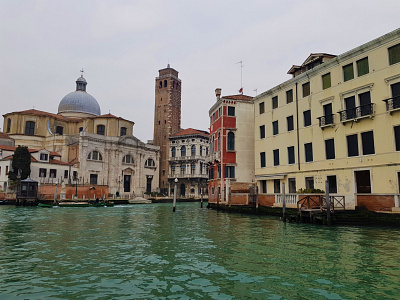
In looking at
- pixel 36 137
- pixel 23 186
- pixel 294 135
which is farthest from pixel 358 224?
pixel 36 137

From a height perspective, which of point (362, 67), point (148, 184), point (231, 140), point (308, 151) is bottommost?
point (148, 184)

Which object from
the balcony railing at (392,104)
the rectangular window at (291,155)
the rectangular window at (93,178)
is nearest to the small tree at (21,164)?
the rectangular window at (93,178)

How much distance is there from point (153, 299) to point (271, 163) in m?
20.9

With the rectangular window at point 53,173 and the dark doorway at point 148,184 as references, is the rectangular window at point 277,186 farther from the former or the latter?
the dark doorway at point 148,184

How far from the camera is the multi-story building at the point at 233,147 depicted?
1166 inches

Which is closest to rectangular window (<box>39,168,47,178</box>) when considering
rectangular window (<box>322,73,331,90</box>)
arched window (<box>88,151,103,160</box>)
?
arched window (<box>88,151,103,160</box>)

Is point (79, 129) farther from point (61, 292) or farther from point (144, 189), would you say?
point (61, 292)

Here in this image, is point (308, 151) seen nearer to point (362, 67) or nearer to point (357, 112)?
point (357, 112)

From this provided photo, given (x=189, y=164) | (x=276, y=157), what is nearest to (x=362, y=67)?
(x=276, y=157)

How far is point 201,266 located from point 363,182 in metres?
14.7

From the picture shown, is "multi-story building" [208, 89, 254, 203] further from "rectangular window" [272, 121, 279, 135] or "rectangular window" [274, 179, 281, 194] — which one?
"rectangular window" [274, 179, 281, 194]

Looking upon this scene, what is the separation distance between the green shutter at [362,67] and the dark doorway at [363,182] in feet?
19.3

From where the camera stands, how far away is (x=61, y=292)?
5.88 meters

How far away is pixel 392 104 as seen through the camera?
16359 mm
